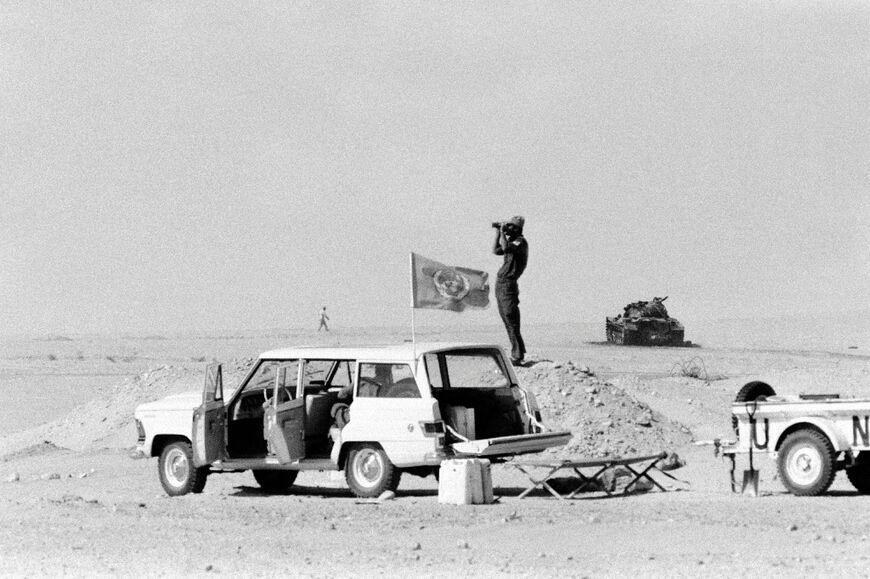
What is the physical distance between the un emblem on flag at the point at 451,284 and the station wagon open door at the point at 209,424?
2850mm

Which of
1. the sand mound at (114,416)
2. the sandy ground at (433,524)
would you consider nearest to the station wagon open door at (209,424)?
the sandy ground at (433,524)

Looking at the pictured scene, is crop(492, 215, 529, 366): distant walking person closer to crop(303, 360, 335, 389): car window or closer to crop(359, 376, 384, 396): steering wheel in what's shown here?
crop(303, 360, 335, 389): car window

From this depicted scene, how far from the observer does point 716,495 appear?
1627 cm

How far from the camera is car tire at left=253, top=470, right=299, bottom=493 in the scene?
18.4 meters

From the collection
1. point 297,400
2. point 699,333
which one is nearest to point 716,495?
point 297,400

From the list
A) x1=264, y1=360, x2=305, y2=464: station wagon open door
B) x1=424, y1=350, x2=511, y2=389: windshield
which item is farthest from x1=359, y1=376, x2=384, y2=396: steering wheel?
x1=424, y1=350, x2=511, y2=389: windshield

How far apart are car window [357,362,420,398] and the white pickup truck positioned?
362 cm

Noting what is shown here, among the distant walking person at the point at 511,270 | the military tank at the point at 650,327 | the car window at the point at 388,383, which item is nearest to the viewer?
the car window at the point at 388,383

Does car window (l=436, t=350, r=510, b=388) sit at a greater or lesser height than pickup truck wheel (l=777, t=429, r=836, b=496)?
greater

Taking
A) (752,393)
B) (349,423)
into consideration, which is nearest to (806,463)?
(752,393)

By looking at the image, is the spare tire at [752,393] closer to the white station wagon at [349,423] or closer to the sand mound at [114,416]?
the white station wagon at [349,423]

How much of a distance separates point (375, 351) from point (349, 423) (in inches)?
33.8

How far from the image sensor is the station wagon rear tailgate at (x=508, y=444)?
15.8m

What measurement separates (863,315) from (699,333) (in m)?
15.0
